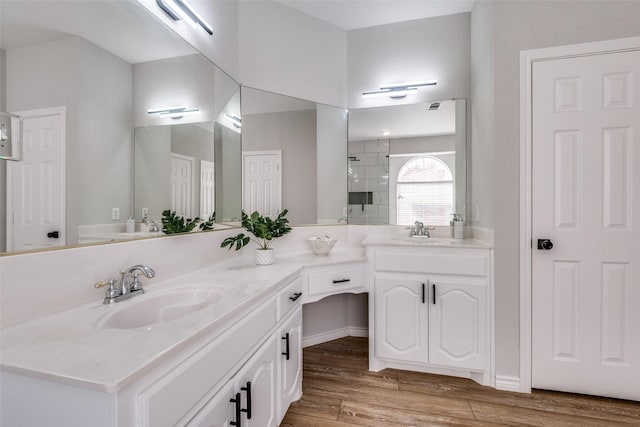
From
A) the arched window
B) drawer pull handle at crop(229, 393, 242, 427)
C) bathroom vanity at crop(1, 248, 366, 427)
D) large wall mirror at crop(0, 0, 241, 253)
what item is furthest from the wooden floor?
large wall mirror at crop(0, 0, 241, 253)

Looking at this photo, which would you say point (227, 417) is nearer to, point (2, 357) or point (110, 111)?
point (2, 357)

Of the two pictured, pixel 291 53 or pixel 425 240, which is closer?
pixel 425 240

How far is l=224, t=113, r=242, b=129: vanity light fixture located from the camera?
203cm

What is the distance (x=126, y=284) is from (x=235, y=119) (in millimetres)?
1365

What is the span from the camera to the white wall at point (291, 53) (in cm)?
219

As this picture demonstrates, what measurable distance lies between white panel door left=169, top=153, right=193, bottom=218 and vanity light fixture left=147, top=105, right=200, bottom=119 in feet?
0.63

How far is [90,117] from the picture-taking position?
1.05 meters

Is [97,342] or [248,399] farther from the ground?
[97,342]

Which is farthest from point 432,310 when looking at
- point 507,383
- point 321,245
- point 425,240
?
point 321,245

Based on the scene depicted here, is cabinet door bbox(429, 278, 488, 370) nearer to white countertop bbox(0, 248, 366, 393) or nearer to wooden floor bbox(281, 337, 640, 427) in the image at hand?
wooden floor bbox(281, 337, 640, 427)

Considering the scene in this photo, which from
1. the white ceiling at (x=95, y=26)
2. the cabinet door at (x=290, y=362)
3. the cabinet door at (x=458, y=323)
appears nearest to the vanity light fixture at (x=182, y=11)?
the white ceiling at (x=95, y=26)

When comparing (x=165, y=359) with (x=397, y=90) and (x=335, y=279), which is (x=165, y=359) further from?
(x=397, y=90)

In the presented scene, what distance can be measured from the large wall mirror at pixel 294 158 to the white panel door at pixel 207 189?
1.19 feet

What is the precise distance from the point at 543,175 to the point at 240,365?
199 centimetres
